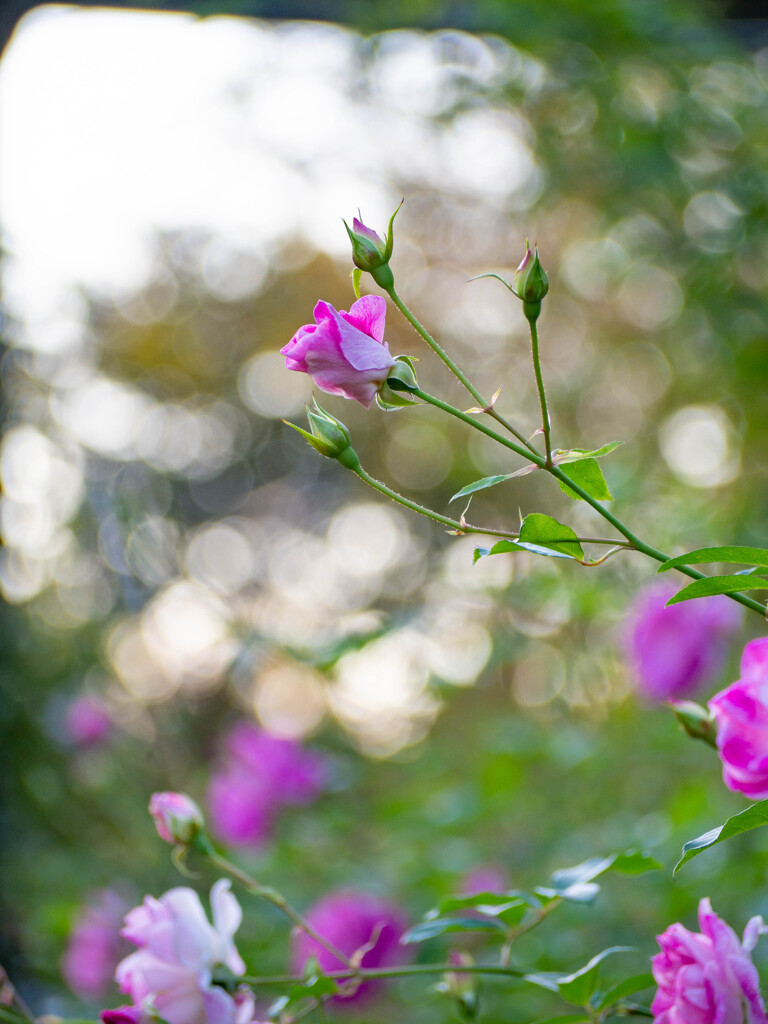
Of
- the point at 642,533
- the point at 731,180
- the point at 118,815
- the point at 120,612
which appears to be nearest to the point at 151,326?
the point at 120,612

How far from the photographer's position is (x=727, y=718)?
270 millimetres

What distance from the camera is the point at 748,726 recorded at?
27cm

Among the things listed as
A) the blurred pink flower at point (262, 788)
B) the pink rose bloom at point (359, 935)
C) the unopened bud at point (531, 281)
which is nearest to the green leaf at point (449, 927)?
the unopened bud at point (531, 281)

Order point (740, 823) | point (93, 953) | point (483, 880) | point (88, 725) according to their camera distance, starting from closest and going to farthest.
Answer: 1. point (740, 823)
2. point (483, 880)
3. point (93, 953)
4. point (88, 725)

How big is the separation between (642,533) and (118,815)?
3.29 feet

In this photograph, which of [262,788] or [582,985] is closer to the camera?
[582,985]

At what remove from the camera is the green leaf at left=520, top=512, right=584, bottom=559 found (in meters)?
0.27

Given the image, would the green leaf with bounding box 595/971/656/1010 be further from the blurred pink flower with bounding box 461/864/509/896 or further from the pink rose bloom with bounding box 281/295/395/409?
the blurred pink flower with bounding box 461/864/509/896

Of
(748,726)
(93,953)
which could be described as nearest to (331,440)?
(748,726)

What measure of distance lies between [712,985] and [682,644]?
17.2 inches

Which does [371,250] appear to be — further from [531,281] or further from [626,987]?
[626,987]

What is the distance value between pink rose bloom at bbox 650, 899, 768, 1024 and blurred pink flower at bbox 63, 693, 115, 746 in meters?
1.32

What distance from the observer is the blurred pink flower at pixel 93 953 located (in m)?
1.02

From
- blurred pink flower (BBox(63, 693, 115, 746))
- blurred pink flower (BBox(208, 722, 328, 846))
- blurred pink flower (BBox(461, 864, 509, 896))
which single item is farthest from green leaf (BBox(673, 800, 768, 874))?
blurred pink flower (BBox(63, 693, 115, 746))
